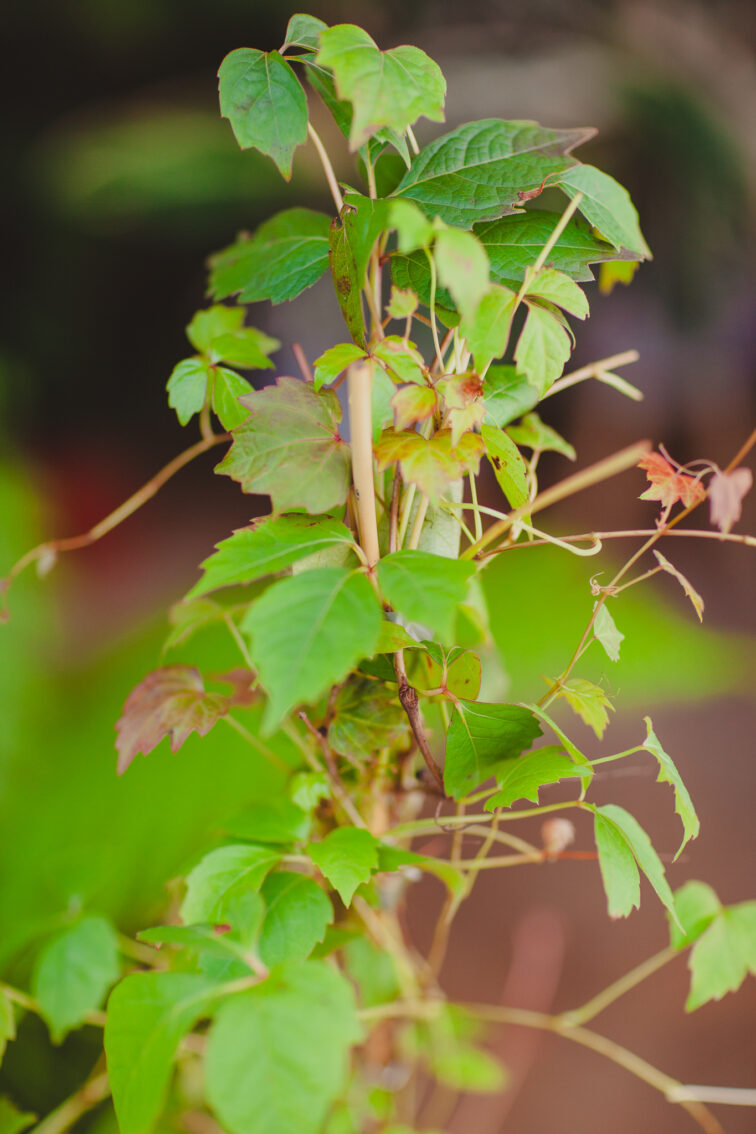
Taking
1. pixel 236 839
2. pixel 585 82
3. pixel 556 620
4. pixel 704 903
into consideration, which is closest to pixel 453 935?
pixel 556 620

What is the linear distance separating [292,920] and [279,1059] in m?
0.10

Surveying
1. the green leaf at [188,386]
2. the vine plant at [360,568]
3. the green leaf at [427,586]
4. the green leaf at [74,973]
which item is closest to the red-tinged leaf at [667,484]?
the vine plant at [360,568]

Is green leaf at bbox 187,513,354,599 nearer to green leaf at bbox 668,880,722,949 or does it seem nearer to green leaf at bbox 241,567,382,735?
green leaf at bbox 241,567,382,735

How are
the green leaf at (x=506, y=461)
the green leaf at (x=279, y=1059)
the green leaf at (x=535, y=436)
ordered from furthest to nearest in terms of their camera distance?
the green leaf at (x=535, y=436), the green leaf at (x=506, y=461), the green leaf at (x=279, y=1059)

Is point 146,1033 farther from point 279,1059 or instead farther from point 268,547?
point 268,547

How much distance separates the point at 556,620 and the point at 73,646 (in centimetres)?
110

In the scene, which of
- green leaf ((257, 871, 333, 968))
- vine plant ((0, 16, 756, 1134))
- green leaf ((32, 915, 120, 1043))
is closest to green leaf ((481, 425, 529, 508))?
vine plant ((0, 16, 756, 1134))

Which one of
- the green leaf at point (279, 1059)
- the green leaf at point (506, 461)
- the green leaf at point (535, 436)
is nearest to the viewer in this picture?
the green leaf at point (279, 1059)

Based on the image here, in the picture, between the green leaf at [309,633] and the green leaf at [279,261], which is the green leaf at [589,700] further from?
the green leaf at [279,261]

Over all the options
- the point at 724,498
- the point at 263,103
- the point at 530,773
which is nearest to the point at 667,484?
the point at 724,498

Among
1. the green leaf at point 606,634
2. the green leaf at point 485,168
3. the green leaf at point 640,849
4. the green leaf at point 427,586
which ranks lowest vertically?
the green leaf at point 640,849

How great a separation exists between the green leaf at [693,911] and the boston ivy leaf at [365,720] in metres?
0.23

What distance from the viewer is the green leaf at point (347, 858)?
12.0 inches

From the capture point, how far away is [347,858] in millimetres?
319
